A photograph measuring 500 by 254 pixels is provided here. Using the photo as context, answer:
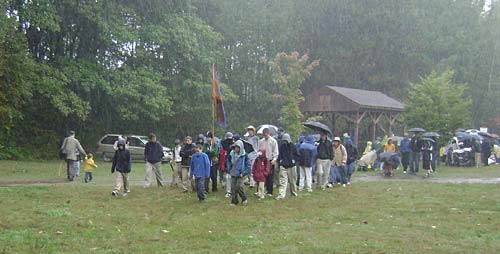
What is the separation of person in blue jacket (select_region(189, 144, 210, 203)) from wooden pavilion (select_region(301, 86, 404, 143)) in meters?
17.8

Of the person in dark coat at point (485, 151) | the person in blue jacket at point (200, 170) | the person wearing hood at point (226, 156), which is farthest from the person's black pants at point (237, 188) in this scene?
the person in dark coat at point (485, 151)

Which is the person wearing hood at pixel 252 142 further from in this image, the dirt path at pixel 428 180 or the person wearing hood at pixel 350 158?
the dirt path at pixel 428 180

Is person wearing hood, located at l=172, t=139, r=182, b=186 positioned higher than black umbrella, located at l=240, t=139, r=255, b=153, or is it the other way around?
black umbrella, located at l=240, t=139, r=255, b=153

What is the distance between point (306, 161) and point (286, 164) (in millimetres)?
1380

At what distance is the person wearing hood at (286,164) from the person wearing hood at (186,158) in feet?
8.68

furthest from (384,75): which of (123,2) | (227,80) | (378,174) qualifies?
(378,174)

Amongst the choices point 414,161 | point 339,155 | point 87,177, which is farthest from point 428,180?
point 87,177

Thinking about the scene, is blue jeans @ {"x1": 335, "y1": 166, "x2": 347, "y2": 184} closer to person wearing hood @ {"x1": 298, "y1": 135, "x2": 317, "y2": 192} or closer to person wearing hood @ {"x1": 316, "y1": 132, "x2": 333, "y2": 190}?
person wearing hood @ {"x1": 316, "y1": 132, "x2": 333, "y2": 190}

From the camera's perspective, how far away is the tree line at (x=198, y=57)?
94.3ft

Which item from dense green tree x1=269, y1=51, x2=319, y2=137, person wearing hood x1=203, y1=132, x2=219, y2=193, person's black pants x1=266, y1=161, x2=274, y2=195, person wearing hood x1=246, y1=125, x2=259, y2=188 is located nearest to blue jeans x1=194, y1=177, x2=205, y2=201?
person wearing hood x1=246, y1=125, x2=259, y2=188

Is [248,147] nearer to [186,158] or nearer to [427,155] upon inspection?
[186,158]

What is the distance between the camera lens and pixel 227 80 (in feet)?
144

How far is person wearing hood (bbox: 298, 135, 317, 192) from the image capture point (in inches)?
625

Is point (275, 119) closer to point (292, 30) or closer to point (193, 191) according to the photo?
point (292, 30)
